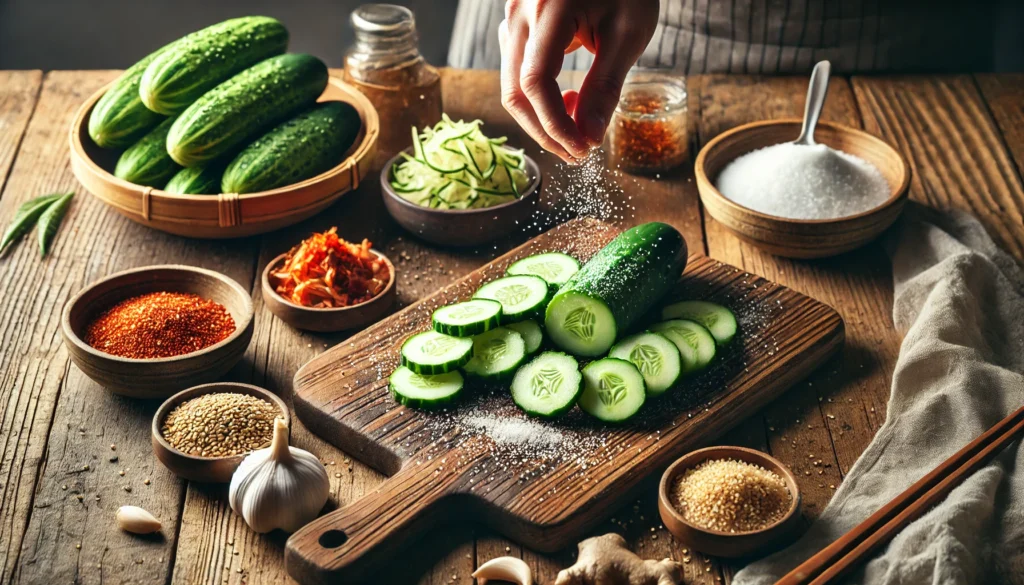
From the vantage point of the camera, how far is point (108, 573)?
1.81 meters

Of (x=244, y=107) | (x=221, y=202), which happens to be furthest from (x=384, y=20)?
(x=221, y=202)

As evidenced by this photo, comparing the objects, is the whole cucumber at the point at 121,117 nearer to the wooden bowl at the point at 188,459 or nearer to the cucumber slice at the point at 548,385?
the wooden bowl at the point at 188,459

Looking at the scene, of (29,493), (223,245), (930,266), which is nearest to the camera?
(29,493)

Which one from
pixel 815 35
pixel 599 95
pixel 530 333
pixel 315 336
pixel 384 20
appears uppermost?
Answer: pixel 599 95

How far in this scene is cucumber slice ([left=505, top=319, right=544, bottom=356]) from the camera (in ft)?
7.27

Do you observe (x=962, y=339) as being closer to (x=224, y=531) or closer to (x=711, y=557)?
(x=711, y=557)

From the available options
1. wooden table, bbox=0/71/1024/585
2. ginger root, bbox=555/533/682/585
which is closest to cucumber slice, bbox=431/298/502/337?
wooden table, bbox=0/71/1024/585

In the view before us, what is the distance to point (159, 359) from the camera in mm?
2117

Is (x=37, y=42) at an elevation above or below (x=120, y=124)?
below

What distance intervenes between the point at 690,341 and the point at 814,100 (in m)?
0.96

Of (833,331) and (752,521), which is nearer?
(752,521)

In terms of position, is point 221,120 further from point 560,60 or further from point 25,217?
point 560,60

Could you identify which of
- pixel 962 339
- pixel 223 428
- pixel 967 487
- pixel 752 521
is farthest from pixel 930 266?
pixel 223 428

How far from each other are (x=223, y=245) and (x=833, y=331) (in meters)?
1.49
